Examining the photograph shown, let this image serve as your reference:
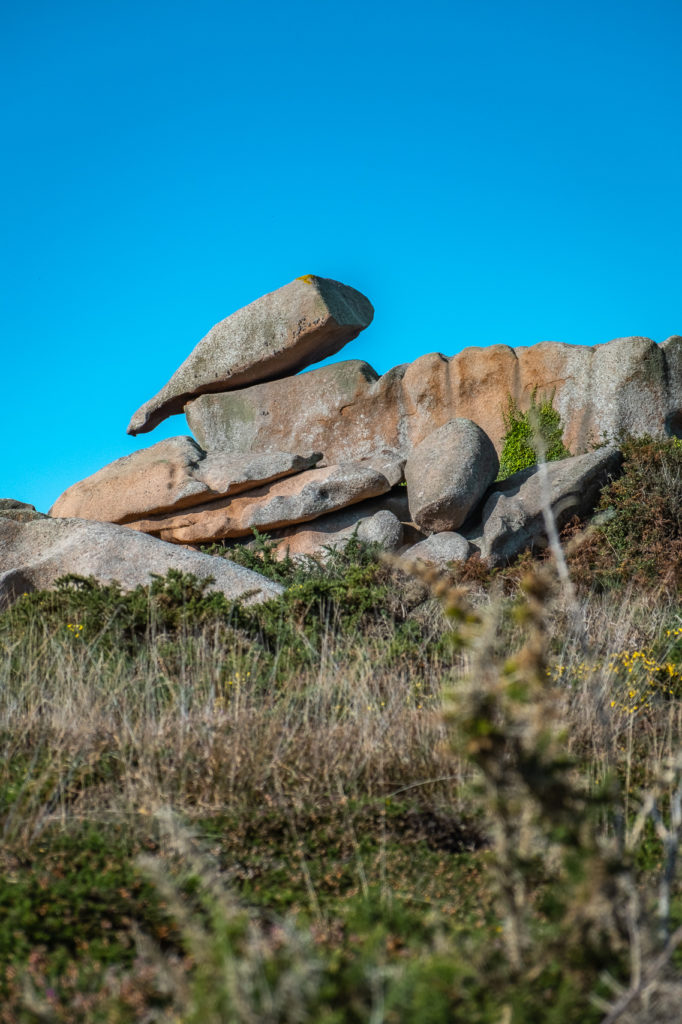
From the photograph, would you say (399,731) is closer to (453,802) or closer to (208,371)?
(453,802)

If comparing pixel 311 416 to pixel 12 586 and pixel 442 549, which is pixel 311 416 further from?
pixel 12 586

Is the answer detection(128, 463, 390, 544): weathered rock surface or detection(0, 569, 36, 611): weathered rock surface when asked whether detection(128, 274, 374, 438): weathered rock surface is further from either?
detection(0, 569, 36, 611): weathered rock surface

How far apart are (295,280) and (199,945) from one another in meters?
15.5

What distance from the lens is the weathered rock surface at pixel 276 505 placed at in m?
13.9

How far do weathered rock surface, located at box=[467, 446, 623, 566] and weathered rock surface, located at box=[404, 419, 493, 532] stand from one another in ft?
1.17

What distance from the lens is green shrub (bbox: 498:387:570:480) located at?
15602mm

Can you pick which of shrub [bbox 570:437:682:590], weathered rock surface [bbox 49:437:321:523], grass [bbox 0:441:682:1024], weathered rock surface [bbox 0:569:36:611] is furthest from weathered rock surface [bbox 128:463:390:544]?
grass [bbox 0:441:682:1024]

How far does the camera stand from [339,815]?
13.6ft

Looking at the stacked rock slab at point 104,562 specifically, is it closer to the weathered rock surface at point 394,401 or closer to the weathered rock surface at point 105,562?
the weathered rock surface at point 105,562

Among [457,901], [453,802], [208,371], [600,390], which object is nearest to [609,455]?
[600,390]

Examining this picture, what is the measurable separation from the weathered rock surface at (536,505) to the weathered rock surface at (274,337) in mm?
5209

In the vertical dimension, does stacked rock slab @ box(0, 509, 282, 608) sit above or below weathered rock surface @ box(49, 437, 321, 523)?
below

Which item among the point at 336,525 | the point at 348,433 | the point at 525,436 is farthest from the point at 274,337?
the point at 525,436

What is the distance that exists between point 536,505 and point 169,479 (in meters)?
6.00
